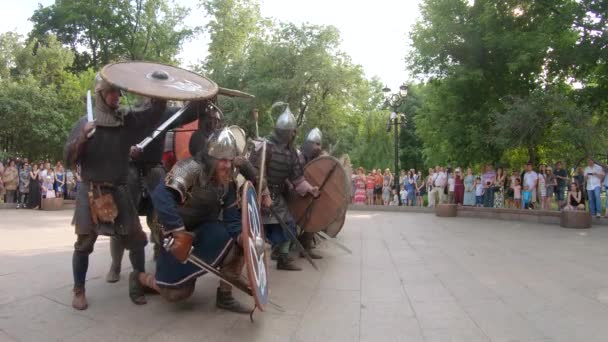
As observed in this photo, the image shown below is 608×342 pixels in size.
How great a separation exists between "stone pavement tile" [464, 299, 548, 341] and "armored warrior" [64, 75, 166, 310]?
98.4 inches

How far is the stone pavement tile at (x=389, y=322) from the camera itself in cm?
305

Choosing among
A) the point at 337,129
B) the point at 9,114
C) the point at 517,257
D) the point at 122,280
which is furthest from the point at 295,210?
the point at 337,129

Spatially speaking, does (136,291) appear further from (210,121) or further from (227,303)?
(210,121)

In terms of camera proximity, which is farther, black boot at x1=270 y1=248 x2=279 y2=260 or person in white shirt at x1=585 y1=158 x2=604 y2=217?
person in white shirt at x1=585 y1=158 x2=604 y2=217

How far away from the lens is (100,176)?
354cm

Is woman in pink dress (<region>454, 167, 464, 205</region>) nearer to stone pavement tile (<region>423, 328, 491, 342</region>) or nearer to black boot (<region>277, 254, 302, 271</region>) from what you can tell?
black boot (<region>277, 254, 302, 271</region>)

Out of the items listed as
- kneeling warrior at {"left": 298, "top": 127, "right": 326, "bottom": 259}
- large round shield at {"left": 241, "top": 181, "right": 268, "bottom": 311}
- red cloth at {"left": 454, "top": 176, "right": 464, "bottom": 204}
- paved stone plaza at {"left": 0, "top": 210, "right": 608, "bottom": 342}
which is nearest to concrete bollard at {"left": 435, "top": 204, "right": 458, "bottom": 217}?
red cloth at {"left": 454, "top": 176, "right": 464, "bottom": 204}

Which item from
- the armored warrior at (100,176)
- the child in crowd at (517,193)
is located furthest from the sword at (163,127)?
the child in crowd at (517,193)

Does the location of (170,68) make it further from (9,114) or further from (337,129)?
(337,129)

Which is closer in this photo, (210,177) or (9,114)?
(210,177)

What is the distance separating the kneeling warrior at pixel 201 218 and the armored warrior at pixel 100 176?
0.43 m

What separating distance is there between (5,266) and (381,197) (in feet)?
40.6

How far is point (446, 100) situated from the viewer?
15180 mm

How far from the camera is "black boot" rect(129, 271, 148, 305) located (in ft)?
11.8
